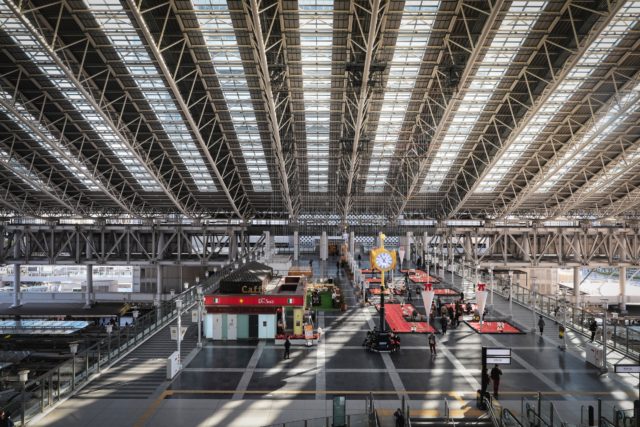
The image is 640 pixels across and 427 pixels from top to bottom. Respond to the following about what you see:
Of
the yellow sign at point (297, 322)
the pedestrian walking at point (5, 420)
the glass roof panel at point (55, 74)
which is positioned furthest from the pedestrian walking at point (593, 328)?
the glass roof panel at point (55, 74)

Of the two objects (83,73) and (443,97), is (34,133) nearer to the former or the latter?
(83,73)

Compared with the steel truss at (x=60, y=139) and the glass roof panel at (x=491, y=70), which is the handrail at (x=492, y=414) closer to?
the glass roof panel at (x=491, y=70)

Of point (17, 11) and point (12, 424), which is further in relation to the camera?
point (17, 11)

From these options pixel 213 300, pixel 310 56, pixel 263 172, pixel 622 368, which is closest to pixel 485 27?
pixel 310 56

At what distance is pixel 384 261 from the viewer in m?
28.6

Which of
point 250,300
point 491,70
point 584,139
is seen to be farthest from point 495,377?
point 584,139

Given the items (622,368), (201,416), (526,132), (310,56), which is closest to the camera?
(201,416)

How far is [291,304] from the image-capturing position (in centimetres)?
2864

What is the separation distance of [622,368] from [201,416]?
15.1m

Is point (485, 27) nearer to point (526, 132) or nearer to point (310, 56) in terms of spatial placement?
point (310, 56)

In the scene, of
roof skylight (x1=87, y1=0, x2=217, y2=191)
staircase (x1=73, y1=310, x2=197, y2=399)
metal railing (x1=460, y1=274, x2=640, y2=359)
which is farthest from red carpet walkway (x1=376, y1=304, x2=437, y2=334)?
roof skylight (x1=87, y1=0, x2=217, y2=191)

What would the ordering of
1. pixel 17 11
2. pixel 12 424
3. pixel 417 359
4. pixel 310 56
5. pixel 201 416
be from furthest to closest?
pixel 310 56 < pixel 417 359 < pixel 17 11 < pixel 201 416 < pixel 12 424

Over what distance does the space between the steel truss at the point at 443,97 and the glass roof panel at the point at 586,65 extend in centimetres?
607

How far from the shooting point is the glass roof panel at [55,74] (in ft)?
88.6
